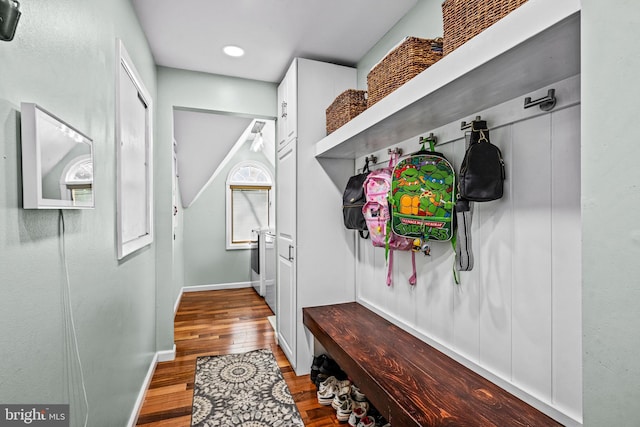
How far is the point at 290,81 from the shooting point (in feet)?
8.21

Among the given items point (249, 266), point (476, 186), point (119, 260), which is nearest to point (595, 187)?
point (476, 186)

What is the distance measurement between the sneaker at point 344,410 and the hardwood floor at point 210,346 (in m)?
0.04

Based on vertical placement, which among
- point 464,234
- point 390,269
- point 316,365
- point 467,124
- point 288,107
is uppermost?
point 288,107

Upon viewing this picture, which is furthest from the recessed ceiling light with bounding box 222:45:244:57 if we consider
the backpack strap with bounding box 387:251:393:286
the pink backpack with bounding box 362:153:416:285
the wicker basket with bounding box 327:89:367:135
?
the backpack strap with bounding box 387:251:393:286

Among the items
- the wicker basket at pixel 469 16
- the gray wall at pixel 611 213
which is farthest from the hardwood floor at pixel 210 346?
the wicker basket at pixel 469 16

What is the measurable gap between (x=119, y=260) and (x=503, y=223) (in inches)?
70.1

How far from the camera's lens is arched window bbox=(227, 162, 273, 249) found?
5.12 m

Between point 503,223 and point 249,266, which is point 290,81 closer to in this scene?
point 503,223

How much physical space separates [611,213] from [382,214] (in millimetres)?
1273

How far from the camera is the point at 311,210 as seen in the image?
2.42 meters

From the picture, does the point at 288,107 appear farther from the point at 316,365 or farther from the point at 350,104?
the point at 316,365

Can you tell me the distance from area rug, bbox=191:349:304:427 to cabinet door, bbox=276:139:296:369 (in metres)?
0.25

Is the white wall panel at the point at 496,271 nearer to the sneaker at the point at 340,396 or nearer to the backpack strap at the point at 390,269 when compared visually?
the backpack strap at the point at 390,269

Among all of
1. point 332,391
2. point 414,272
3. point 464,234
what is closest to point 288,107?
point 414,272
